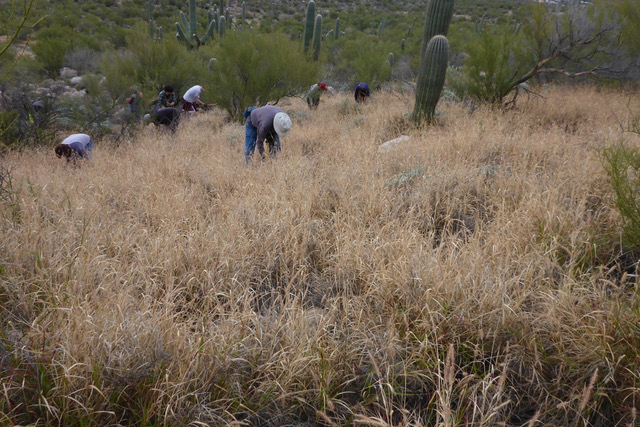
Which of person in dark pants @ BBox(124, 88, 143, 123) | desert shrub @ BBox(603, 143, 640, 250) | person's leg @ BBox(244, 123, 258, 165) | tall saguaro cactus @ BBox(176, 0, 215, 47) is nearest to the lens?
desert shrub @ BBox(603, 143, 640, 250)

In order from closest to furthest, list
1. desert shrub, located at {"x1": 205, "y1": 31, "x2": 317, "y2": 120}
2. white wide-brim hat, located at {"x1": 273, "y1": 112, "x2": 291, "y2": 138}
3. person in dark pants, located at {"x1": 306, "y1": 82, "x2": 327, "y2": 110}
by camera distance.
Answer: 1. white wide-brim hat, located at {"x1": 273, "y1": 112, "x2": 291, "y2": 138}
2. desert shrub, located at {"x1": 205, "y1": 31, "x2": 317, "y2": 120}
3. person in dark pants, located at {"x1": 306, "y1": 82, "x2": 327, "y2": 110}

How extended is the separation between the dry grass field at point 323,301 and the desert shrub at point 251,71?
7.15 m

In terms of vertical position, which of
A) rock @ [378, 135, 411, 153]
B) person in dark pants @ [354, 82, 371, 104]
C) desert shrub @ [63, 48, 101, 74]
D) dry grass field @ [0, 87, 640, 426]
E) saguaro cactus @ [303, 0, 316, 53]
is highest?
saguaro cactus @ [303, 0, 316, 53]

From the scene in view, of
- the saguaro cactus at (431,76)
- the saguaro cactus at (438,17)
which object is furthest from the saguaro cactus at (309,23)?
the saguaro cactus at (431,76)

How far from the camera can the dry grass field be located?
1864mm

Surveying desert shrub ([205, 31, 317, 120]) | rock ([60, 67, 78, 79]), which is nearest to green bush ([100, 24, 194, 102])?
desert shrub ([205, 31, 317, 120])

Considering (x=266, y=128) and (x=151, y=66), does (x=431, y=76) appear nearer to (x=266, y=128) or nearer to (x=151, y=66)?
(x=266, y=128)

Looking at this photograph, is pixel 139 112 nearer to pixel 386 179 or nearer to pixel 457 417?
pixel 386 179

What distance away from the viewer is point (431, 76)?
8.22m

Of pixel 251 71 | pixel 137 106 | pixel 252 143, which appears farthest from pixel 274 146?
pixel 137 106

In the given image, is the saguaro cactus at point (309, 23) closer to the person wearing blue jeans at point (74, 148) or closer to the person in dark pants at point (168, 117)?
the person in dark pants at point (168, 117)

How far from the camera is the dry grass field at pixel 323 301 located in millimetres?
1864

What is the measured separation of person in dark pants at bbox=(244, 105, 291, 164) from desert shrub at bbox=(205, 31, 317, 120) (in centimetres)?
554

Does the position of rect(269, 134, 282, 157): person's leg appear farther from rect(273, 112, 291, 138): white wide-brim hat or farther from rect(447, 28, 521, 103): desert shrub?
rect(447, 28, 521, 103): desert shrub
